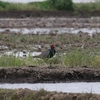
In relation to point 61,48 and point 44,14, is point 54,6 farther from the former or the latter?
point 61,48

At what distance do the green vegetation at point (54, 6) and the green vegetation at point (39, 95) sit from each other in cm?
2361

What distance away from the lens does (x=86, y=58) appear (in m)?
11.0

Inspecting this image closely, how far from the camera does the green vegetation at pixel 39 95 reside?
7.20 meters

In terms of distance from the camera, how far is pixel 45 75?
985 centimetres

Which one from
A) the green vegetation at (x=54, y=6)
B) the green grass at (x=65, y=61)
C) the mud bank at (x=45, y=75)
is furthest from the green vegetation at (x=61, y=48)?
the green vegetation at (x=54, y=6)

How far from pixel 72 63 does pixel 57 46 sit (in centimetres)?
417

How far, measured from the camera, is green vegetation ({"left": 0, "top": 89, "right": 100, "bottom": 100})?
720cm

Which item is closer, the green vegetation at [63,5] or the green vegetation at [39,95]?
the green vegetation at [39,95]

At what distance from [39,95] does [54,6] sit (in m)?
25.4

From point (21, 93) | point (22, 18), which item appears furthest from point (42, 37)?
point (22, 18)

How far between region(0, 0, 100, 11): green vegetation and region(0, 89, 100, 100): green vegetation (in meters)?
23.6

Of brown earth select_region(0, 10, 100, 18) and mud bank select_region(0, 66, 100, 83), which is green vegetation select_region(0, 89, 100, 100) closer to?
mud bank select_region(0, 66, 100, 83)

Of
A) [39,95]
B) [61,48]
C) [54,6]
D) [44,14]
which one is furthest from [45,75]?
[54,6]

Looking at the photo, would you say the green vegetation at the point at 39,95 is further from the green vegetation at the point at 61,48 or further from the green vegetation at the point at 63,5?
the green vegetation at the point at 63,5
